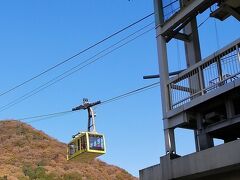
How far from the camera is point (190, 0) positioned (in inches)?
453

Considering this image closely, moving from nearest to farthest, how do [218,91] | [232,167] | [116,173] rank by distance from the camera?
[232,167] → [218,91] → [116,173]

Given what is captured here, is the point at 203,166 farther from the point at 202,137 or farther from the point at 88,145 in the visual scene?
the point at 88,145

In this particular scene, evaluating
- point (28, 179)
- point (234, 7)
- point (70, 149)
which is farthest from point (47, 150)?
point (234, 7)

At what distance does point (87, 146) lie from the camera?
824 inches

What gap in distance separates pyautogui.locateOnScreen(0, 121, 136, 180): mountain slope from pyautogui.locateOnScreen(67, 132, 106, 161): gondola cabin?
42219 millimetres

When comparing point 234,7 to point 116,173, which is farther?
point 116,173

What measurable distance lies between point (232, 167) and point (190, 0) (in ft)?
15.1

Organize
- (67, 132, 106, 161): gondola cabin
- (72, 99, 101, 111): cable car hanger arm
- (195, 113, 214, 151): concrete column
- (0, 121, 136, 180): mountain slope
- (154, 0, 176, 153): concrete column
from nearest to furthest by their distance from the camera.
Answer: (195, 113, 214, 151): concrete column < (154, 0, 176, 153): concrete column < (72, 99, 101, 111): cable car hanger arm < (67, 132, 106, 161): gondola cabin < (0, 121, 136, 180): mountain slope

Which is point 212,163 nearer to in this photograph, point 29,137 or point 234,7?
point 234,7

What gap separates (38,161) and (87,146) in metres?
59.0

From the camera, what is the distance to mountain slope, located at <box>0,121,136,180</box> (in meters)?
68.6

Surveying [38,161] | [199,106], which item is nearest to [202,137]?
[199,106]

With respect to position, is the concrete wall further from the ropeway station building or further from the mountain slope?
the mountain slope

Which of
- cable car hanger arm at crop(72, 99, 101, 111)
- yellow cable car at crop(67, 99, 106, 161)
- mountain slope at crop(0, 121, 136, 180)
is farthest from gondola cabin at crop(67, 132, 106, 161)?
mountain slope at crop(0, 121, 136, 180)
